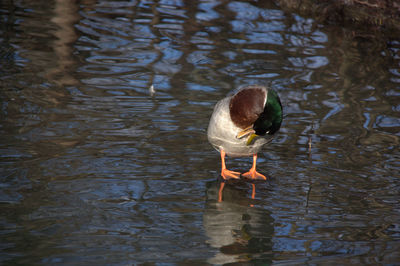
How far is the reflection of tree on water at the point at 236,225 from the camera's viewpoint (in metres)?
3.30

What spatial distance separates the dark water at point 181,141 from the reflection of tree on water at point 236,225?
0.05 feet

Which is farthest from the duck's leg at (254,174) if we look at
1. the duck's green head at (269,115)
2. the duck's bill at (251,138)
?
the duck's green head at (269,115)

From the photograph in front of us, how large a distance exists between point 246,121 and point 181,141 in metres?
1.27

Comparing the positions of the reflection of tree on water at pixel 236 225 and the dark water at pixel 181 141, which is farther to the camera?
the dark water at pixel 181 141

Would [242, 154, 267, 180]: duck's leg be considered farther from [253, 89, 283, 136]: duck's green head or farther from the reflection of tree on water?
[253, 89, 283, 136]: duck's green head

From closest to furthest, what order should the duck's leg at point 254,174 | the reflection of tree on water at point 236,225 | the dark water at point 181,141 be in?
the reflection of tree on water at point 236,225 < the dark water at point 181,141 < the duck's leg at point 254,174

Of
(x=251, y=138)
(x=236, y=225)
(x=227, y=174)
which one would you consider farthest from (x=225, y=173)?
(x=236, y=225)

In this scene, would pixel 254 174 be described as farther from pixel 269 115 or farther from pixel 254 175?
pixel 269 115

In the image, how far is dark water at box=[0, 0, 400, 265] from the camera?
345cm

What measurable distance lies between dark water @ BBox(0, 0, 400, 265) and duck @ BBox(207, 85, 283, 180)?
381 millimetres

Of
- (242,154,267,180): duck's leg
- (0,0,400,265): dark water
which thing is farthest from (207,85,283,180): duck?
(0,0,400,265): dark water

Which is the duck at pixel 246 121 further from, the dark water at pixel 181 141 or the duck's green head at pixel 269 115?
the dark water at pixel 181 141

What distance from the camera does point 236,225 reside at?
3.71m

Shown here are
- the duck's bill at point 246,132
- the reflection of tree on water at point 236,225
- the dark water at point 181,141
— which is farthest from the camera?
the duck's bill at point 246,132
